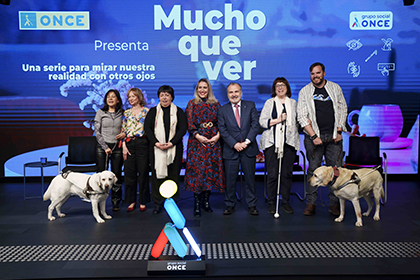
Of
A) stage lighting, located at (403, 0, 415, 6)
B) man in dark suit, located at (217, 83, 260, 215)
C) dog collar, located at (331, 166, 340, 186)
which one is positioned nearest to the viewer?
dog collar, located at (331, 166, 340, 186)

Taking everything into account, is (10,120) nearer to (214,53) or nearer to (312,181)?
(214,53)

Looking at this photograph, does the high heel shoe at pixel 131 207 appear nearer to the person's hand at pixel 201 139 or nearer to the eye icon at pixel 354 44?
the person's hand at pixel 201 139

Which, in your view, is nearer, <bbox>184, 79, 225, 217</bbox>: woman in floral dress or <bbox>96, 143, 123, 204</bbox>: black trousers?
<bbox>184, 79, 225, 217</bbox>: woman in floral dress

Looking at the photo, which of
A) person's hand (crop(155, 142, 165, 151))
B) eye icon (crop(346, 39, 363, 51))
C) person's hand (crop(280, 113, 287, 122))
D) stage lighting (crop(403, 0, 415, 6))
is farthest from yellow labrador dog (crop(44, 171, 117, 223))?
stage lighting (crop(403, 0, 415, 6))

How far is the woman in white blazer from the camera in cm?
368

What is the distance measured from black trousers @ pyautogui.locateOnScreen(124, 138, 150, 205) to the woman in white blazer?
4.60ft

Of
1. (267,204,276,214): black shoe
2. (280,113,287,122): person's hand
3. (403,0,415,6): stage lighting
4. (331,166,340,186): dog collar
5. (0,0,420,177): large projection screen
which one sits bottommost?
(267,204,276,214): black shoe

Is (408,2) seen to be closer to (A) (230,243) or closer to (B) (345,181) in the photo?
(B) (345,181)

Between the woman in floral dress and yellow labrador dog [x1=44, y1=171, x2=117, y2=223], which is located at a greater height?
the woman in floral dress

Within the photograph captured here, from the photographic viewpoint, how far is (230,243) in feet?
9.53

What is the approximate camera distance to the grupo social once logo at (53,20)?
5656 mm

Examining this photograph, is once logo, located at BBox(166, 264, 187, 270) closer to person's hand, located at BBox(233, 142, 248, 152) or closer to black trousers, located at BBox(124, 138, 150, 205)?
person's hand, located at BBox(233, 142, 248, 152)

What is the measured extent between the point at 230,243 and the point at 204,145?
3.94 ft

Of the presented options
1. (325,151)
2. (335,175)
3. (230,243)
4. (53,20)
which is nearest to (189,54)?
(53,20)
